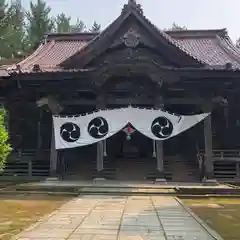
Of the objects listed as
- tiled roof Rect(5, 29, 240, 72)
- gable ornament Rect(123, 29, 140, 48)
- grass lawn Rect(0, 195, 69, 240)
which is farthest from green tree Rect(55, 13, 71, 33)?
grass lawn Rect(0, 195, 69, 240)

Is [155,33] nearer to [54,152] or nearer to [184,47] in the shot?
[184,47]

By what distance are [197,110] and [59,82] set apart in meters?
6.69

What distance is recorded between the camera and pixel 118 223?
8078 millimetres

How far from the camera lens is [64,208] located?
34.0 feet

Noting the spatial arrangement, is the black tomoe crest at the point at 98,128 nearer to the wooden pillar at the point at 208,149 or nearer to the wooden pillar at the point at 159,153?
the wooden pillar at the point at 159,153

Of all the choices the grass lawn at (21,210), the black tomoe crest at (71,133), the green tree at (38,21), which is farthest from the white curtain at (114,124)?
the green tree at (38,21)

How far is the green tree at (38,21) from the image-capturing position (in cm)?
4744

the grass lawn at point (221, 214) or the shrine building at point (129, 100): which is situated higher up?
the shrine building at point (129, 100)

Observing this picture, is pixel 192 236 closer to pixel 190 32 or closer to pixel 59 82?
pixel 59 82

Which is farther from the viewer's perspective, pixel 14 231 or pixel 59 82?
pixel 59 82

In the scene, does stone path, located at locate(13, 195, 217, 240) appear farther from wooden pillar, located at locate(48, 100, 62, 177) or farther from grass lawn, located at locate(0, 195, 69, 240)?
wooden pillar, located at locate(48, 100, 62, 177)

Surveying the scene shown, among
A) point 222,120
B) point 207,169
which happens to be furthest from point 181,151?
point 207,169

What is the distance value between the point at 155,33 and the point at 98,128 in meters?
5.28

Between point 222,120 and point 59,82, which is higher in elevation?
point 59,82
